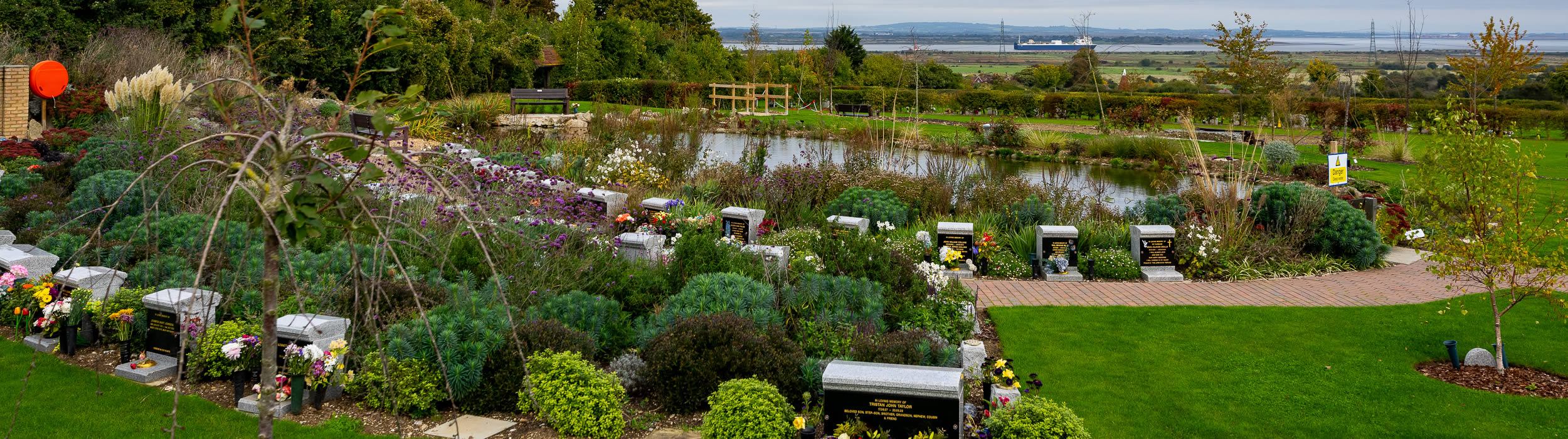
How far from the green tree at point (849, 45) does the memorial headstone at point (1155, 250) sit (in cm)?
3522

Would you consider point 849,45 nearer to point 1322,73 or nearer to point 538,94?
point 1322,73

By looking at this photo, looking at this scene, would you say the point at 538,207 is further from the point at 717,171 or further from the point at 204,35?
the point at 204,35

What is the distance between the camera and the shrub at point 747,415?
4398mm

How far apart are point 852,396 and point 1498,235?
4.48 m

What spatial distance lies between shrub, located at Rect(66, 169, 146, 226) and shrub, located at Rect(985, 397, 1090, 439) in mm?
7077

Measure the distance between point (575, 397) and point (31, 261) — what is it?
168 inches

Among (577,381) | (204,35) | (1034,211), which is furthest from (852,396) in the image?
(204,35)

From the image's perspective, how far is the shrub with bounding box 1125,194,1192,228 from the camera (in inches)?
401

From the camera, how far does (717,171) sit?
39.5 ft

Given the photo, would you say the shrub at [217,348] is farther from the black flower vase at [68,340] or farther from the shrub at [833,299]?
the shrub at [833,299]

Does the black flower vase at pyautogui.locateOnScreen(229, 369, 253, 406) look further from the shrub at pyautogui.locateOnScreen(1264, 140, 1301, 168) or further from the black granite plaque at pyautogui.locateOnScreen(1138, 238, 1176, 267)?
the shrub at pyautogui.locateOnScreen(1264, 140, 1301, 168)

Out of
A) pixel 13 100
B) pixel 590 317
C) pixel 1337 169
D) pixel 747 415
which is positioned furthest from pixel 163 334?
pixel 1337 169

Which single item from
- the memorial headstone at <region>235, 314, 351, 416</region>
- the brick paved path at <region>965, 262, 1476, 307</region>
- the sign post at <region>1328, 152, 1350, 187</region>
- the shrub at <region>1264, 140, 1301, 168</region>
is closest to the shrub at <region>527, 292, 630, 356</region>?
the memorial headstone at <region>235, 314, 351, 416</region>

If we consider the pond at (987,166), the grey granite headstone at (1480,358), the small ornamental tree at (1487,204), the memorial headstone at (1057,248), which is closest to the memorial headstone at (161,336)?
the memorial headstone at (1057,248)
